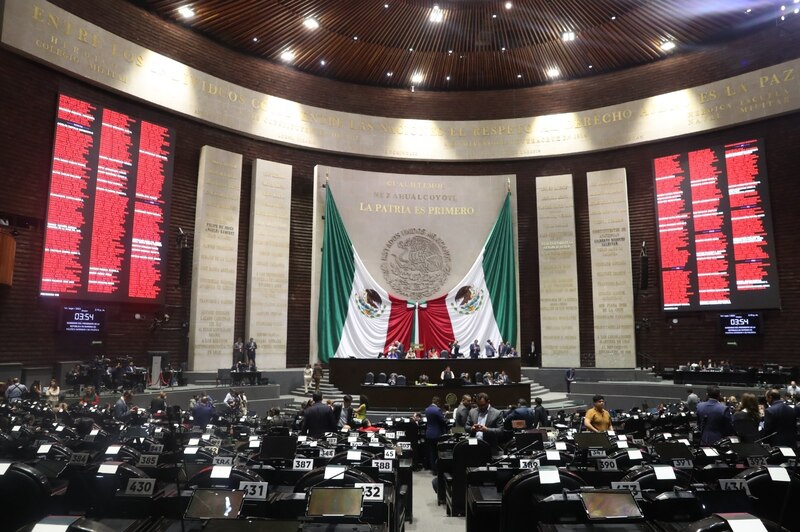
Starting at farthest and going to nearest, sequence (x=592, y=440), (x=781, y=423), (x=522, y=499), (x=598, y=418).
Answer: (x=598, y=418), (x=781, y=423), (x=592, y=440), (x=522, y=499)

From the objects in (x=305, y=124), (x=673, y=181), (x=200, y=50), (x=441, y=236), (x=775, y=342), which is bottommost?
(x=775, y=342)

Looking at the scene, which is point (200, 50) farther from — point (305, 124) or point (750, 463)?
point (750, 463)

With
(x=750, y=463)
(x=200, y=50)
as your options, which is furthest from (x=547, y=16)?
(x=750, y=463)

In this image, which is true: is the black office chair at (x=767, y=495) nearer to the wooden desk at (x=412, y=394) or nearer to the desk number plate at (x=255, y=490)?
the desk number plate at (x=255, y=490)

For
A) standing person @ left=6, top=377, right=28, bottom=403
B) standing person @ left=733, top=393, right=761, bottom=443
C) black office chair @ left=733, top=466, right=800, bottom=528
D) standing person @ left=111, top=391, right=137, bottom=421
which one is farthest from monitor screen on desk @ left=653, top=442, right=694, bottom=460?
standing person @ left=6, top=377, right=28, bottom=403

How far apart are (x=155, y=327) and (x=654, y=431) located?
42.0 feet

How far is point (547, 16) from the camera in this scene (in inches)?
664

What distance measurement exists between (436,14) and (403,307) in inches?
368

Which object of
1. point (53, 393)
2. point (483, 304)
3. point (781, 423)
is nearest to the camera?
point (781, 423)

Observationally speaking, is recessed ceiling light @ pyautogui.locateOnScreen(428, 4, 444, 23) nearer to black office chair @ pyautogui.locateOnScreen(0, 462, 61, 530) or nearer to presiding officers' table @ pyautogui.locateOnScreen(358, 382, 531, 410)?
presiding officers' table @ pyautogui.locateOnScreen(358, 382, 531, 410)

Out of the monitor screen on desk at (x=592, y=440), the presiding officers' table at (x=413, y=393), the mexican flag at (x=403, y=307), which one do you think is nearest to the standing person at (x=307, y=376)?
the mexican flag at (x=403, y=307)

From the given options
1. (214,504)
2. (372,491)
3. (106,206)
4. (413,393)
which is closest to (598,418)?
(372,491)

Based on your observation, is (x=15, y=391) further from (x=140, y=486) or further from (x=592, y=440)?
(x=592, y=440)

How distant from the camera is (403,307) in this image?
760 inches
